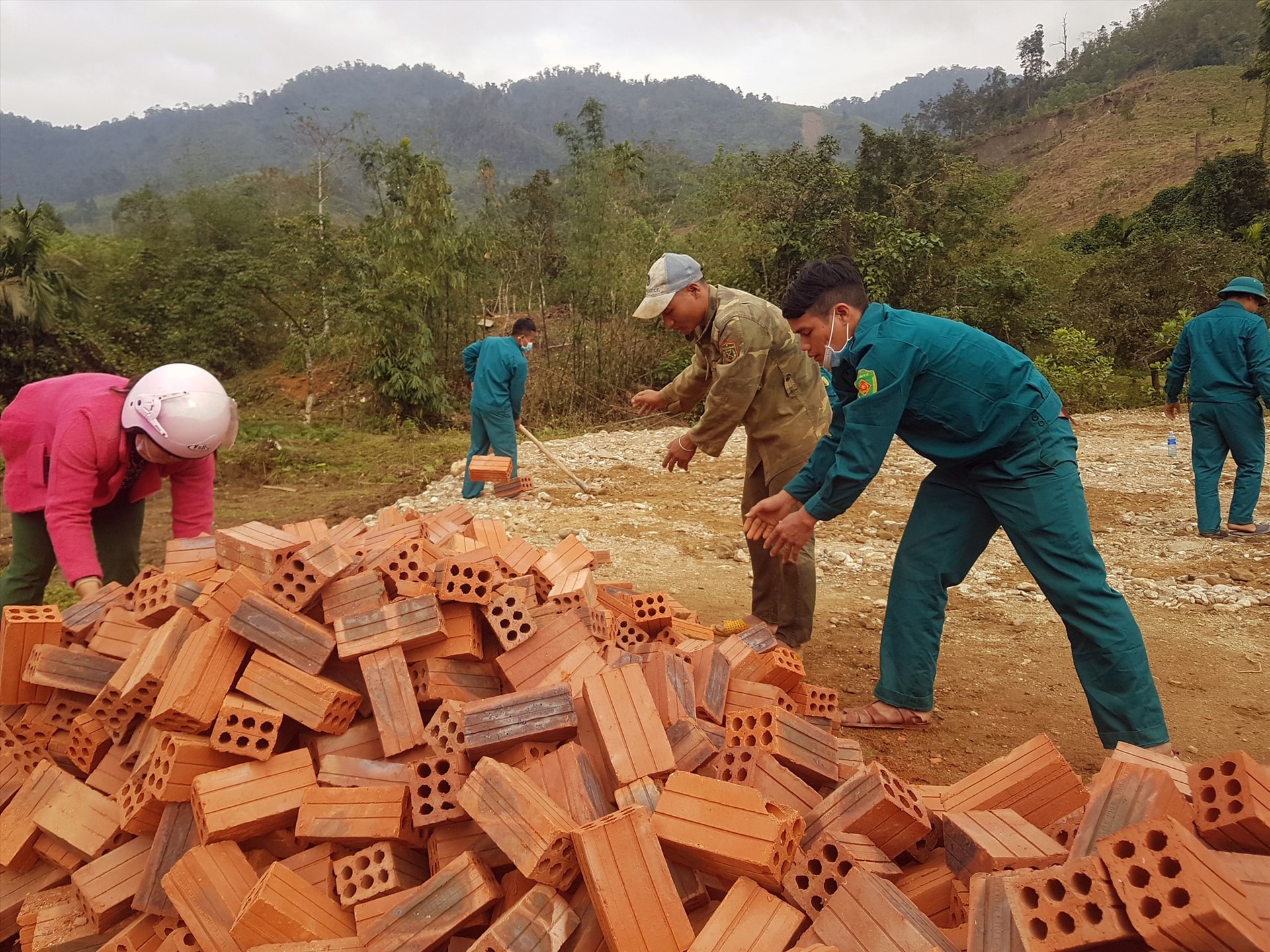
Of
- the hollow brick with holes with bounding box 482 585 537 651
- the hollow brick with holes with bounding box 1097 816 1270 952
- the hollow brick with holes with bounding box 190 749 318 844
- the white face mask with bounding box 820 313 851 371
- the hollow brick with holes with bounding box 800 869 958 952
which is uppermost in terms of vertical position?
the white face mask with bounding box 820 313 851 371

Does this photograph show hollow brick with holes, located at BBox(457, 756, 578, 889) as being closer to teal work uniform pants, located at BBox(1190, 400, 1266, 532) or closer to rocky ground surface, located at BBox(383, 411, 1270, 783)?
rocky ground surface, located at BBox(383, 411, 1270, 783)

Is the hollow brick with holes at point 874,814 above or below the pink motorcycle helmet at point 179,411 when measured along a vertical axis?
below

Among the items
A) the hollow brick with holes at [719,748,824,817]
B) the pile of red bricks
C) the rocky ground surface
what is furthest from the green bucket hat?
the hollow brick with holes at [719,748,824,817]

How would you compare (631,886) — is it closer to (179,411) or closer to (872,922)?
(872,922)

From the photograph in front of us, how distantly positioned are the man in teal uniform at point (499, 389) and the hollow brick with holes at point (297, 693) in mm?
6296

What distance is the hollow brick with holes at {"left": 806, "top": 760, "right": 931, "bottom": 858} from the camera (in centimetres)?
223

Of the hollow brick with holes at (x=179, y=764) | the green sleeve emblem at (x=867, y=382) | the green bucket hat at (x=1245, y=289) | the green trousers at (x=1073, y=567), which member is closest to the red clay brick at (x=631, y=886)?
the hollow brick with holes at (x=179, y=764)

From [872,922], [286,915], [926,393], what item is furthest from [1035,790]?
[286,915]

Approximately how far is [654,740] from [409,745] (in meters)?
0.78

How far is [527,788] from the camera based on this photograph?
2.14m

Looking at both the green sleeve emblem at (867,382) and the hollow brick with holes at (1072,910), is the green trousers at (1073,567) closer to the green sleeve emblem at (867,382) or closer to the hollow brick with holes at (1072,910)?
the green sleeve emblem at (867,382)

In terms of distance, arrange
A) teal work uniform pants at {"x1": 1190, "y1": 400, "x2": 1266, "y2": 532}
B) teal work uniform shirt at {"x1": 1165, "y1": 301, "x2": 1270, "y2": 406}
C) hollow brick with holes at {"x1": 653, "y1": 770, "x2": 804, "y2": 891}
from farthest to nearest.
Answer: teal work uniform pants at {"x1": 1190, "y1": 400, "x2": 1266, "y2": 532} < teal work uniform shirt at {"x1": 1165, "y1": 301, "x2": 1270, "y2": 406} < hollow brick with holes at {"x1": 653, "y1": 770, "x2": 804, "y2": 891}

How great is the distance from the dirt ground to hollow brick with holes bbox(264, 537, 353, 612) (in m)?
2.41

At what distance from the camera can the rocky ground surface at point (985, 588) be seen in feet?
12.7
